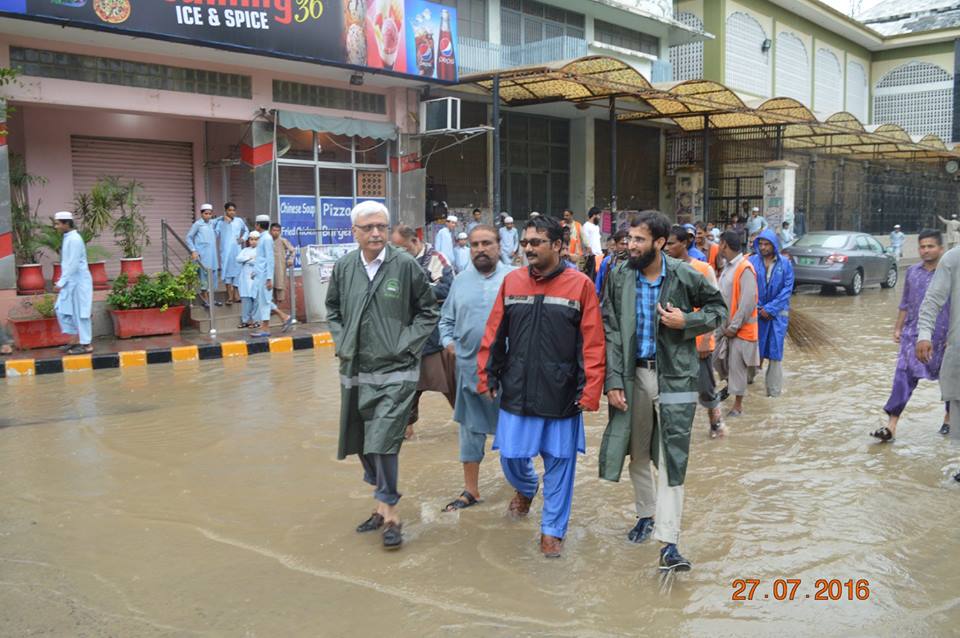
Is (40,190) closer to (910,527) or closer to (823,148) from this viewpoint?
(910,527)

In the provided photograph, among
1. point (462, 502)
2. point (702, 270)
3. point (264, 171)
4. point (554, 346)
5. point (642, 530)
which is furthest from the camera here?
point (264, 171)

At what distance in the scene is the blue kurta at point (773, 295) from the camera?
24.2 feet

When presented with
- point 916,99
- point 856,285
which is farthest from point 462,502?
point 916,99

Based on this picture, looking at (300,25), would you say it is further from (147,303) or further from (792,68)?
(792,68)

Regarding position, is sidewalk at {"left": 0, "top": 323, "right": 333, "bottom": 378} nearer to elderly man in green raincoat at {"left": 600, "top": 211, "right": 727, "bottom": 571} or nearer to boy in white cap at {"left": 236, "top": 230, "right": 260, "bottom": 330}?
boy in white cap at {"left": 236, "top": 230, "right": 260, "bottom": 330}

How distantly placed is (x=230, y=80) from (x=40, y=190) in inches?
136

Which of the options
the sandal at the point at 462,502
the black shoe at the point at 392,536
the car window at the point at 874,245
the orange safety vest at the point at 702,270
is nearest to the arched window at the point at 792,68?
the car window at the point at 874,245

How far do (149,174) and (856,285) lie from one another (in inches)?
569

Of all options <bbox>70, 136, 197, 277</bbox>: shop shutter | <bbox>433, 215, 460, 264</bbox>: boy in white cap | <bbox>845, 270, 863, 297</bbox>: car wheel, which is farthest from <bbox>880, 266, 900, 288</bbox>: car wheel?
<bbox>70, 136, 197, 277</bbox>: shop shutter

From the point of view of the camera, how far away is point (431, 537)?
4.54 m

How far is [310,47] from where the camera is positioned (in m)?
13.6

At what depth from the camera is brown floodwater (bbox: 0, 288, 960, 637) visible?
11.8 ft

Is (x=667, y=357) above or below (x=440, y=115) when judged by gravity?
below

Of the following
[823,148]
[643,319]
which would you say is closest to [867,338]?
[643,319]
